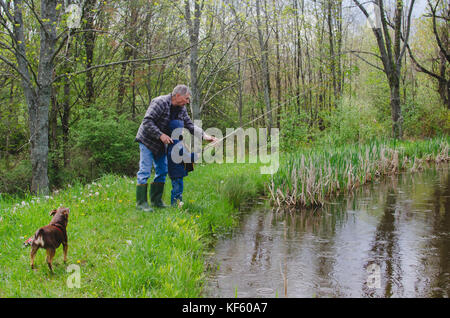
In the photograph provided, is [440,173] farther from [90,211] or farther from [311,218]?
[90,211]

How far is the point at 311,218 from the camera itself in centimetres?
628

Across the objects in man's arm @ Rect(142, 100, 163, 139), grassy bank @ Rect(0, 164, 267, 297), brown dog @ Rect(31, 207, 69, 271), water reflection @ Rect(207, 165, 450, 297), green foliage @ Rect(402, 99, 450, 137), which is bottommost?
water reflection @ Rect(207, 165, 450, 297)

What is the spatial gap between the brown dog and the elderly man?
193 centimetres

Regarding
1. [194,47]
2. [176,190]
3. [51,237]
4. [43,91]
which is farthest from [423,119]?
[51,237]

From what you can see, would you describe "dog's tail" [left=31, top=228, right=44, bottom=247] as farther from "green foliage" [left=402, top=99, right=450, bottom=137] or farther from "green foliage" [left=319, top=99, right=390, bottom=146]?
"green foliage" [left=402, top=99, right=450, bottom=137]

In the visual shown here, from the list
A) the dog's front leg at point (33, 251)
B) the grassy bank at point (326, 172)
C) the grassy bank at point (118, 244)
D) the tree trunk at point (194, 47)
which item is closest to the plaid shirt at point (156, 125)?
the grassy bank at point (118, 244)

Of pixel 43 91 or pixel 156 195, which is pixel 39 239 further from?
pixel 43 91

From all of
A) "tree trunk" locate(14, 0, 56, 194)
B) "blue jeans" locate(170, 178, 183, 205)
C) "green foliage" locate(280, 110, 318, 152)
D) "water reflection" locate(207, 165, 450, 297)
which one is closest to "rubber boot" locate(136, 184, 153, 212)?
"blue jeans" locate(170, 178, 183, 205)

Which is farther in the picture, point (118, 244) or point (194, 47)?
point (194, 47)

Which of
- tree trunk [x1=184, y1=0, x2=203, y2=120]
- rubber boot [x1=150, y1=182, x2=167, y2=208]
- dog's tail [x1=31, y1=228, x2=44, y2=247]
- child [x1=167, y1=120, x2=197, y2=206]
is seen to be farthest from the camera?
tree trunk [x1=184, y1=0, x2=203, y2=120]

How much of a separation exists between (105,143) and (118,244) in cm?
776

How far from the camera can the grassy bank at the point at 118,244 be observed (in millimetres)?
3088

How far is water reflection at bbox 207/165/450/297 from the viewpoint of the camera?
11.6ft

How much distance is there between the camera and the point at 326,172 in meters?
7.30
